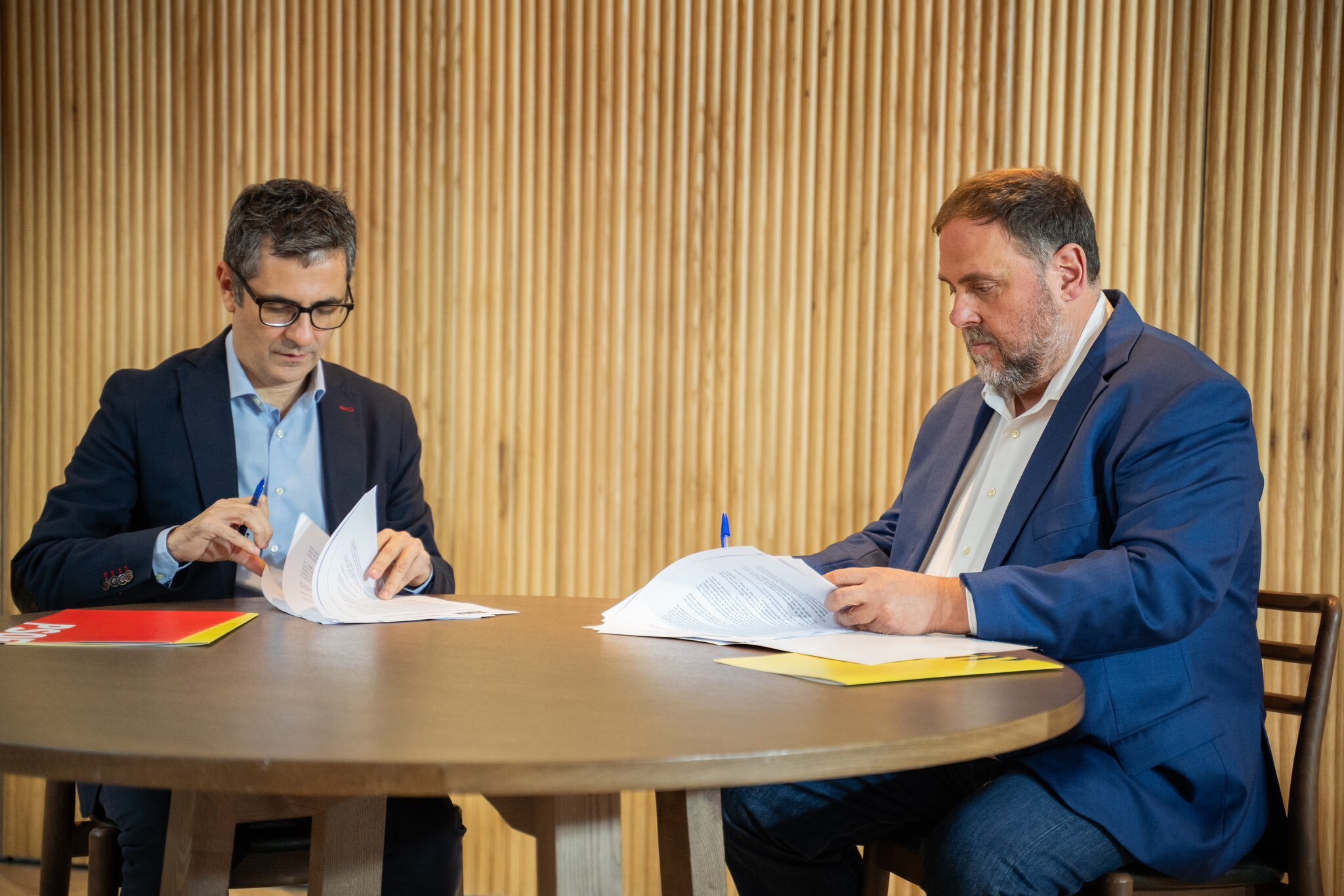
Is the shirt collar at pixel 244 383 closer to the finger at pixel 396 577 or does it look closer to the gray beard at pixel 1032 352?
the finger at pixel 396 577

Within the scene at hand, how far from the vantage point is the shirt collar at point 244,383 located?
234 cm

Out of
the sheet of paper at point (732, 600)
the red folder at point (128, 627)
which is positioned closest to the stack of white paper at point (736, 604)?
the sheet of paper at point (732, 600)

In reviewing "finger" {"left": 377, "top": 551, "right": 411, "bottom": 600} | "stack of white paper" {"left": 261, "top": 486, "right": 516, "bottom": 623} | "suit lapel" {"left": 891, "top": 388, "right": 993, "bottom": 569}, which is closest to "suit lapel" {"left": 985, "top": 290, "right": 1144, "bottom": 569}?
"suit lapel" {"left": 891, "top": 388, "right": 993, "bottom": 569}

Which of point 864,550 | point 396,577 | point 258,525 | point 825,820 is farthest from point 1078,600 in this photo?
point 258,525

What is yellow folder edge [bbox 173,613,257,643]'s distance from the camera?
1.52 meters

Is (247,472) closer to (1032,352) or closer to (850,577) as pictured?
(850,577)

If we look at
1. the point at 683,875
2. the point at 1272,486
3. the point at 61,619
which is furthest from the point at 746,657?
the point at 1272,486

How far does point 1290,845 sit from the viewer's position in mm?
1694

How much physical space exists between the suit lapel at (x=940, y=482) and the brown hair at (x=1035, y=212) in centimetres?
34

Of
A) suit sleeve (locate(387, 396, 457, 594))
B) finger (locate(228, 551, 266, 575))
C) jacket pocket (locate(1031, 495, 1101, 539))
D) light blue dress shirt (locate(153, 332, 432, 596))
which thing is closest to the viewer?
jacket pocket (locate(1031, 495, 1101, 539))

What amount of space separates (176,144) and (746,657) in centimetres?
296

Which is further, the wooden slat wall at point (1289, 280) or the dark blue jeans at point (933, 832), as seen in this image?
the wooden slat wall at point (1289, 280)

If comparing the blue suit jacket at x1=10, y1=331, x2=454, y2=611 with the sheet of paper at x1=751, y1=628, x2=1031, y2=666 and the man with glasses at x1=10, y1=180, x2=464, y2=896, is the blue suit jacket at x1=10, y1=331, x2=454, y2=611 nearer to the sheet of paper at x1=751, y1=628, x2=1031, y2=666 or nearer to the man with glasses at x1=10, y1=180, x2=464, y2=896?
the man with glasses at x1=10, y1=180, x2=464, y2=896

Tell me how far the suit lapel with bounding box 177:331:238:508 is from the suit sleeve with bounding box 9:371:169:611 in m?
0.10
